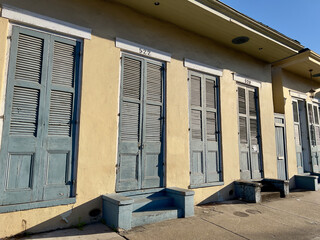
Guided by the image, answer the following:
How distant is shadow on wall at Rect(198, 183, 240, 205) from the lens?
557cm

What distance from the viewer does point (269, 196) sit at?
6.04 m

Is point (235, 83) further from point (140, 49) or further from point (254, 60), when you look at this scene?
point (140, 49)

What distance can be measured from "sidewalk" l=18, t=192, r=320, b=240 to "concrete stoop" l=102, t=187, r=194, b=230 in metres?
0.12

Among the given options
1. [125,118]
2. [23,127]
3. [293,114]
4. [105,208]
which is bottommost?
[105,208]

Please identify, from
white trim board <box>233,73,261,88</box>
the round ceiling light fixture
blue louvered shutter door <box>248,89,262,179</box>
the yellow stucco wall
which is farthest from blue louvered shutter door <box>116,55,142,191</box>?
blue louvered shutter door <box>248,89,262,179</box>

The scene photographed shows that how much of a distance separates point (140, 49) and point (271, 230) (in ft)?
14.1

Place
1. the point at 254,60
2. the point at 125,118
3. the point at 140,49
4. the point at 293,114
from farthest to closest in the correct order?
the point at 293,114, the point at 254,60, the point at 140,49, the point at 125,118

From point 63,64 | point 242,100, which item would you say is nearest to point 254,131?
point 242,100

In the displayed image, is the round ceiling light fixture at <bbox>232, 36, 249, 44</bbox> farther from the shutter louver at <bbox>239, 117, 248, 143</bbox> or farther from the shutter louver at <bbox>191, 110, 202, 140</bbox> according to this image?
the shutter louver at <bbox>191, 110, 202, 140</bbox>

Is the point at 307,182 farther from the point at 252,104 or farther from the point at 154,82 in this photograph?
the point at 154,82

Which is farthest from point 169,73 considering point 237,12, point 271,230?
point 271,230

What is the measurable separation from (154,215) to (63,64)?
3165mm

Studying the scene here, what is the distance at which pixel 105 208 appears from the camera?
156 inches

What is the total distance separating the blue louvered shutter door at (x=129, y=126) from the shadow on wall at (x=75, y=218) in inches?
20.5
